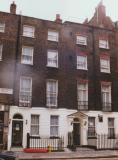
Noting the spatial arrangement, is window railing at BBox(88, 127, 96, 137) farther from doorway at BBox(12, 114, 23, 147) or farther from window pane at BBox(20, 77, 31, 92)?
window pane at BBox(20, 77, 31, 92)

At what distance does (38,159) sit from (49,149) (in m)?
5.60

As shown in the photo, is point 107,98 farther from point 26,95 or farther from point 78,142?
point 26,95

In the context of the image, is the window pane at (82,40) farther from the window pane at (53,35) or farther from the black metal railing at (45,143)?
the black metal railing at (45,143)

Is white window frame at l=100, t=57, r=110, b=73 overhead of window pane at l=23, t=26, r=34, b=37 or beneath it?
beneath

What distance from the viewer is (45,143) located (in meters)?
27.1

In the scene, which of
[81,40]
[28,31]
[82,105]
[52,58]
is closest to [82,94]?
[82,105]

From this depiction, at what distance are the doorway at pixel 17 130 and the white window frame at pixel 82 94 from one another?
6589 mm

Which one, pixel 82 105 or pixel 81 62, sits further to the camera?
pixel 81 62

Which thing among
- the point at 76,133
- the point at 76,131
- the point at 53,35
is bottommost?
the point at 76,133

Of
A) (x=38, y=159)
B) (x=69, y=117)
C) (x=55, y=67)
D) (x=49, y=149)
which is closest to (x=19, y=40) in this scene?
(x=55, y=67)

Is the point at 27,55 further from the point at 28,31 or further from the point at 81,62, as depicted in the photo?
the point at 81,62

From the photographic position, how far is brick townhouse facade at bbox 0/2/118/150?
27750 mm

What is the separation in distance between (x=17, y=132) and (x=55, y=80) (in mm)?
6539

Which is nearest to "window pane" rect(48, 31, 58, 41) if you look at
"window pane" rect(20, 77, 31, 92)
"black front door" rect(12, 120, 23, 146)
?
"window pane" rect(20, 77, 31, 92)
